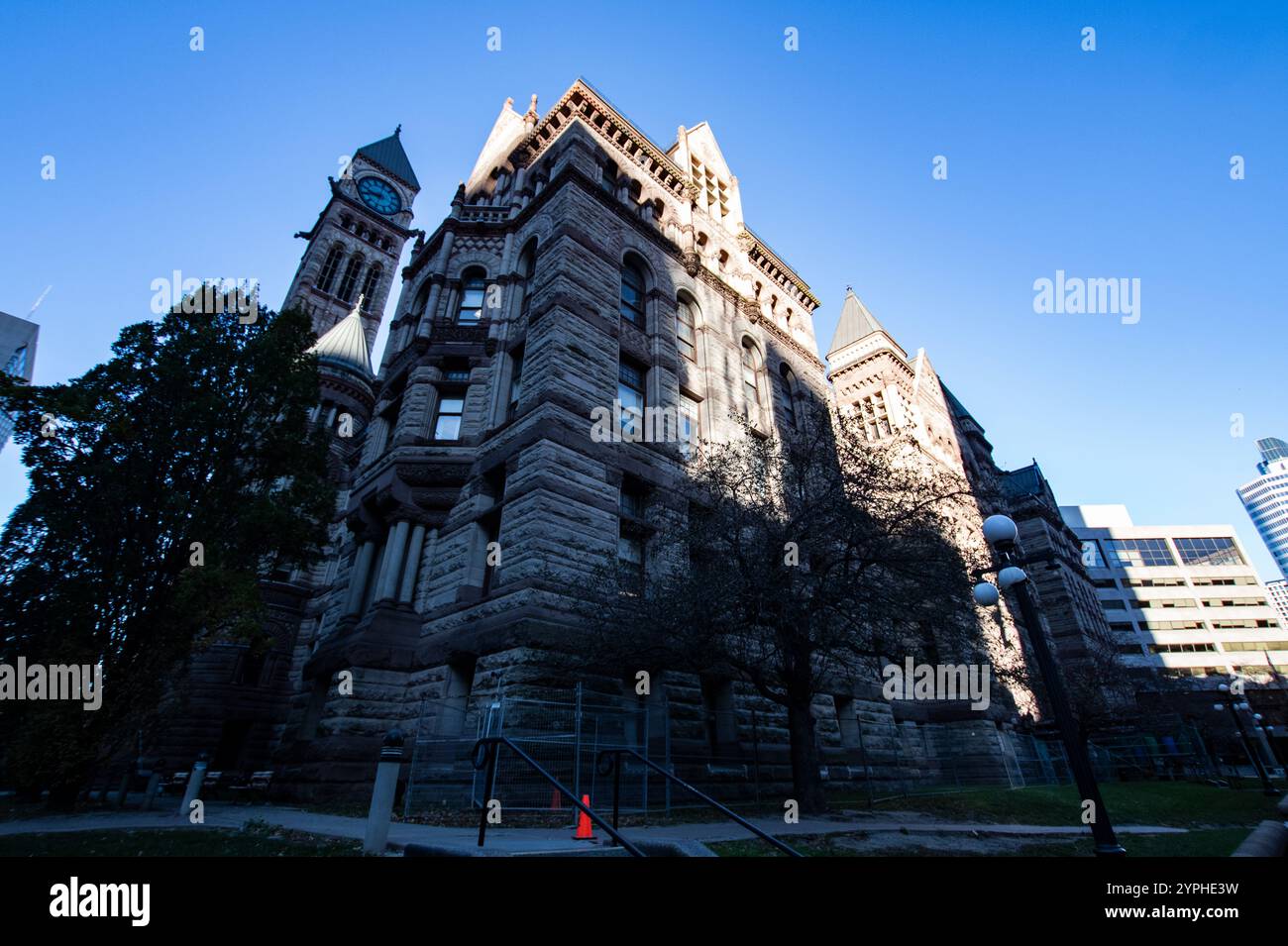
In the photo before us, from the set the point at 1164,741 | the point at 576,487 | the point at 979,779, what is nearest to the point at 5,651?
the point at 576,487

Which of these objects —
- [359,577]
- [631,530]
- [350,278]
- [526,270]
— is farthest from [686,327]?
[350,278]

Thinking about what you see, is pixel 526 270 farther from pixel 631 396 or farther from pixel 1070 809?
pixel 1070 809

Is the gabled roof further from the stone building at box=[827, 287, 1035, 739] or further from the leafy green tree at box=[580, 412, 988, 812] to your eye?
the leafy green tree at box=[580, 412, 988, 812]

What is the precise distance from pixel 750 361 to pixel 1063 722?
20.9 metres

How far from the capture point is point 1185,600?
264 ft

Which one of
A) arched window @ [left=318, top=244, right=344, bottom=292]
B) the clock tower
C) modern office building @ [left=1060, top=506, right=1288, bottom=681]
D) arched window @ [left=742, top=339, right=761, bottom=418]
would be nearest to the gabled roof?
the clock tower

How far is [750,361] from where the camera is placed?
26281 mm

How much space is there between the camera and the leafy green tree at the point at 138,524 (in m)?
12.0

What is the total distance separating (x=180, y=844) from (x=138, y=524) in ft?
31.7

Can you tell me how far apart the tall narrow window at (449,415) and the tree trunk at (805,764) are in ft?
40.6

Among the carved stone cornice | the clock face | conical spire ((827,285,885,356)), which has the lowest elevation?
the carved stone cornice

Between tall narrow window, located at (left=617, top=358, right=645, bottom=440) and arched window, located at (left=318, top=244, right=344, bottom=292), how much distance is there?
49.5m

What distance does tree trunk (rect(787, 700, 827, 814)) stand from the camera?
12.0 meters
